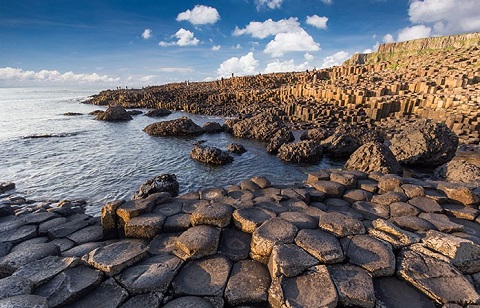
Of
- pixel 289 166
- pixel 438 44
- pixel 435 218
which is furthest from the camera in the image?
pixel 438 44

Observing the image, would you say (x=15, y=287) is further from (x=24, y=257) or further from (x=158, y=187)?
(x=158, y=187)

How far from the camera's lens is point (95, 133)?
18469 millimetres

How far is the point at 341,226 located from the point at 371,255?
552mm

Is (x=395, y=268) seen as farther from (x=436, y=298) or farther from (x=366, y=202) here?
(x=366, y=202)

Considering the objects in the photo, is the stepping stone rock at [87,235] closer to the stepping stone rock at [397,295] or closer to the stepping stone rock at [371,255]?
the stepping stone rock at [371,255]

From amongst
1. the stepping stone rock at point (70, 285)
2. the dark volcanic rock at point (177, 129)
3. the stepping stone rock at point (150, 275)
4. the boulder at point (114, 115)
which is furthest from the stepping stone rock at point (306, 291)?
the boulder at point (114, 115)

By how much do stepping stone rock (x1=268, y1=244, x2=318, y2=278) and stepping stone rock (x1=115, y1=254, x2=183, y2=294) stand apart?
4.20ft

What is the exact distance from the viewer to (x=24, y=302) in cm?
239

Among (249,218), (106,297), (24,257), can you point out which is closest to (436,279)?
(249,218)

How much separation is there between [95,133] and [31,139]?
12.8 feet

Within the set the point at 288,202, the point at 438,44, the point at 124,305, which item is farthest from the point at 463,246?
the point at 438,44

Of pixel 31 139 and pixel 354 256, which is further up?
pixel 354 256

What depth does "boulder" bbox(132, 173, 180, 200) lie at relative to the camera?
7.41 meters

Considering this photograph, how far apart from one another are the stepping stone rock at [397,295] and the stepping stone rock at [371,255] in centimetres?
10
